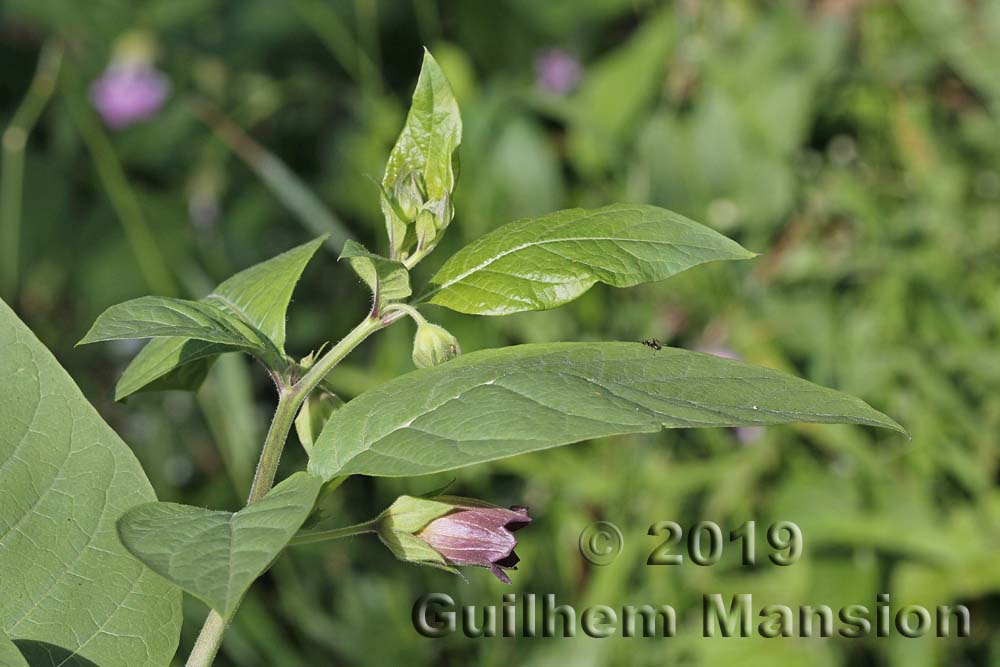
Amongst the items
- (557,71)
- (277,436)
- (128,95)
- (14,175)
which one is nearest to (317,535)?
(277,436)

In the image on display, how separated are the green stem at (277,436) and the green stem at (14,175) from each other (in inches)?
49.6

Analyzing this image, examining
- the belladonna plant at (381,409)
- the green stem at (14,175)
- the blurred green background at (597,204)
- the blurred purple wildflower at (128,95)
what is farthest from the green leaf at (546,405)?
the blurred purple wildflower at (128,95)

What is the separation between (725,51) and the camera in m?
1.86

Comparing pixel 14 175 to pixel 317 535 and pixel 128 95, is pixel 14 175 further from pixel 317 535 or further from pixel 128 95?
pixel 317 535

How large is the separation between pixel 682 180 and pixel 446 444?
4.45ft

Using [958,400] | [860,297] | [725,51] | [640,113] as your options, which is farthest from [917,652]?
[725,51]

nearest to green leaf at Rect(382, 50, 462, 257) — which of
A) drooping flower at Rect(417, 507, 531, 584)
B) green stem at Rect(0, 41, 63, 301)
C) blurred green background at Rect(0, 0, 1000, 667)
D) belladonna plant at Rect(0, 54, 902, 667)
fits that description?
belladonna plant at Rect(0, 54, 902, 667)

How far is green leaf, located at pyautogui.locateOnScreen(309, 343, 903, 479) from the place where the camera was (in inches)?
12.0

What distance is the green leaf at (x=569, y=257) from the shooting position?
1.23ft

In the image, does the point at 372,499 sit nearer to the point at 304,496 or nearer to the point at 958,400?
the point at 958,400

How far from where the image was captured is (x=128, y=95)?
1.80m

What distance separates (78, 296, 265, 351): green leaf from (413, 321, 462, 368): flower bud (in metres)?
0.06

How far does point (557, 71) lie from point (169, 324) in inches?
67.5

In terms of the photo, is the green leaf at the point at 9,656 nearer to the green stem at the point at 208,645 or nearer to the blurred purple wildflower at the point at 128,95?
the green stem at the point at 208,645
